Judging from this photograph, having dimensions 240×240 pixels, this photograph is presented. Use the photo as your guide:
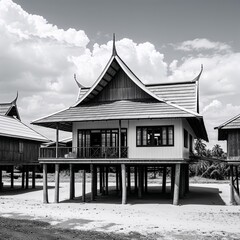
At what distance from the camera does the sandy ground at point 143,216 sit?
1543cm

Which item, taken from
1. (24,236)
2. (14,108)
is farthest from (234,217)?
(14,108)

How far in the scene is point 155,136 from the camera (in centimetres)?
2427

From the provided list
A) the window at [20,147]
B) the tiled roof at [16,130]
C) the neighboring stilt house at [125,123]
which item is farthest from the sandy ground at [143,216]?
the window at [20,147]

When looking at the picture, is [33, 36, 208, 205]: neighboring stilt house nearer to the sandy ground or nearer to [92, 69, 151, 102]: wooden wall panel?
[92, 69, 151, 102]: wooden wall panel

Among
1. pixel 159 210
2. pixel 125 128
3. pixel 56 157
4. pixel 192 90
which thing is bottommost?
pixel 159 210

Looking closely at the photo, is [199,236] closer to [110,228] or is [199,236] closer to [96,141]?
[110,228]

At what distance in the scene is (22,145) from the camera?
36.3m

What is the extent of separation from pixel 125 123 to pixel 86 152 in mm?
3317

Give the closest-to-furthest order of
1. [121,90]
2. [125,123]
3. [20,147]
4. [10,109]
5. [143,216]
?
[143,216], [125,123], [121,90], [20,147], [10,109]

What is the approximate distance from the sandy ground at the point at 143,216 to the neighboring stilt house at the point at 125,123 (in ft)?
5.22

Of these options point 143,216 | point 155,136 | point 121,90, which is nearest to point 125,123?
point 155,136

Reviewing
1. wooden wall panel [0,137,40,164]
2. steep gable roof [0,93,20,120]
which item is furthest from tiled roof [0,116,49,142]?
steep gable roof [0,93,20,120]

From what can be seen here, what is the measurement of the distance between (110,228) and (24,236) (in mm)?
3810

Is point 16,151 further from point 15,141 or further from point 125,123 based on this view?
point 125,123
